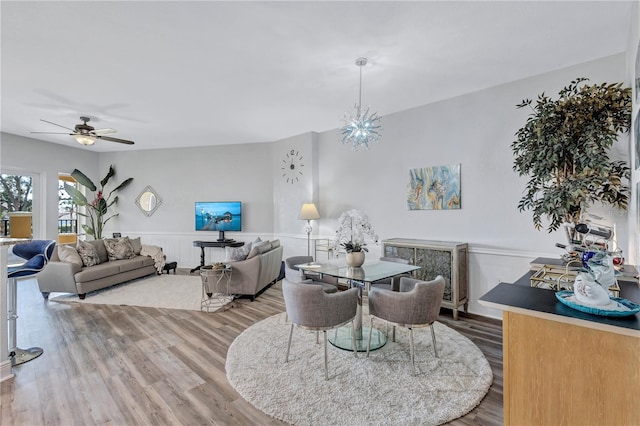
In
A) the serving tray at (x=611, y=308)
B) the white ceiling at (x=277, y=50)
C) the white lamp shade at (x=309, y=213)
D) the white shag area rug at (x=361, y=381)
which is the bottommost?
the white shag area rug at (x=361, y=381)

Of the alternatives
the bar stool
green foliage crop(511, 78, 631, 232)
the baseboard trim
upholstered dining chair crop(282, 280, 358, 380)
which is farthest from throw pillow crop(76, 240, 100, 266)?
green foliage crop(511, 78, 631, 232)

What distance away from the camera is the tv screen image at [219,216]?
6.76 m

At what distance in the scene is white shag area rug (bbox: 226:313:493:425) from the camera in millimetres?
1999

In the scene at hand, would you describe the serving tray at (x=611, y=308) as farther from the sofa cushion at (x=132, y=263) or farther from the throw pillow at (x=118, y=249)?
the throw pillow at (x=118, y=249)

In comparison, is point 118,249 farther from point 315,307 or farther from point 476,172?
point 476,172

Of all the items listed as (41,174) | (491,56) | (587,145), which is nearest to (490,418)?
(587,145)

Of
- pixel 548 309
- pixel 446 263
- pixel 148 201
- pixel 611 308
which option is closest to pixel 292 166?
pixel 446 263

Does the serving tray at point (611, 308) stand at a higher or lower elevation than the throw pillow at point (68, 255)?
higher

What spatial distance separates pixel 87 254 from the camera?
500 centimetres

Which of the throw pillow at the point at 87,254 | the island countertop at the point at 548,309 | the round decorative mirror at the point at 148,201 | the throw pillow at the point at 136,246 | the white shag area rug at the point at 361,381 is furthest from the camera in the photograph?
the round decorative mirror at the point at 148,201

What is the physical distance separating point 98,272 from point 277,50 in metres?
4.56

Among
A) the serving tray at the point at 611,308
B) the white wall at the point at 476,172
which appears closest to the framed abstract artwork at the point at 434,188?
the white wall at the point at 476,172

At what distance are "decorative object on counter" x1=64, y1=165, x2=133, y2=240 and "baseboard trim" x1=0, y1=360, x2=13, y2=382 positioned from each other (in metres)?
5.18

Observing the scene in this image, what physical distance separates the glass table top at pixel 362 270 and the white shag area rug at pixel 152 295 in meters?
1.94
